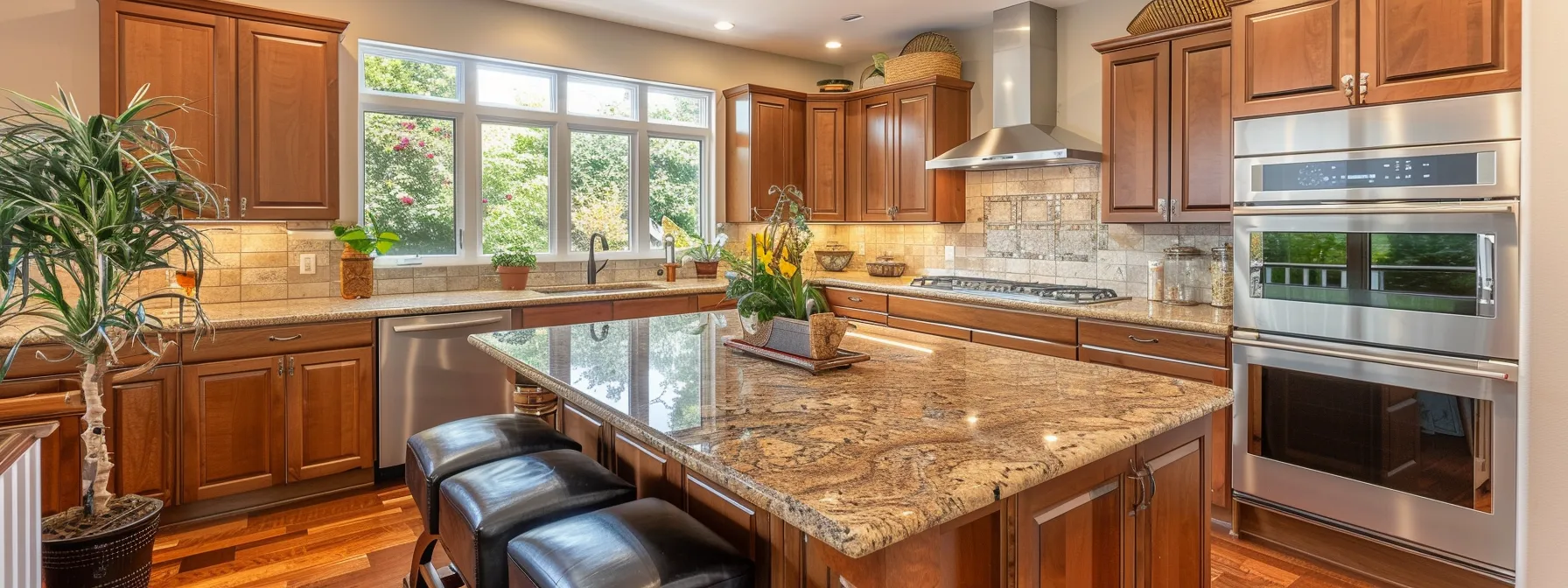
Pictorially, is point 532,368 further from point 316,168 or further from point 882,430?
point 316,168

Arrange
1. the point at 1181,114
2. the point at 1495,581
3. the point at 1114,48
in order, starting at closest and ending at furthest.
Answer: the point at 1495,581 → the point at 1181,114 → the point at 1114,48

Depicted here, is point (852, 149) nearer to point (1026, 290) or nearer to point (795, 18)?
point (795, 18)

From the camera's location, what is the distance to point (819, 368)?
1.90 meters

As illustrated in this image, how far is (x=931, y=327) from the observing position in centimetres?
435

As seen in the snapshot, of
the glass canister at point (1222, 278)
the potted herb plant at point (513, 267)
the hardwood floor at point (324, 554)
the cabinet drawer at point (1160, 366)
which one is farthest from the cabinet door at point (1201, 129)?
the potted herb plant at point (513, 267)

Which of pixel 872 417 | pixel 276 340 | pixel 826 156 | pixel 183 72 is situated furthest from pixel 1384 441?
pixel 183 72

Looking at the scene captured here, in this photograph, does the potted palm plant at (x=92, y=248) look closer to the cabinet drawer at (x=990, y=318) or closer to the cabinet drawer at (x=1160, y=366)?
the cabinet drawer at (x=1160, y=366)

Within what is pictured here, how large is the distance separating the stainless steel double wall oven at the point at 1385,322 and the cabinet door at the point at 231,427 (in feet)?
13.2

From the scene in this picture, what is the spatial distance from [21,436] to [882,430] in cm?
187

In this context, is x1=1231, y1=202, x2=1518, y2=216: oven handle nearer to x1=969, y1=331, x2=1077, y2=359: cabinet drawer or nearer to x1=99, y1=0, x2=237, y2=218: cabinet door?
x1=969, y1=331, x2=1077, y2=359: cabinet drawer

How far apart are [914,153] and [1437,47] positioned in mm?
2804

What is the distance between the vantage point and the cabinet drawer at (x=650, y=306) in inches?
168

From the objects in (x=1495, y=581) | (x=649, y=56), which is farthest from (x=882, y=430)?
(x=649, y=56)

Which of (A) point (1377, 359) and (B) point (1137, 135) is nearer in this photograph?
(A) point (1377, 359)
